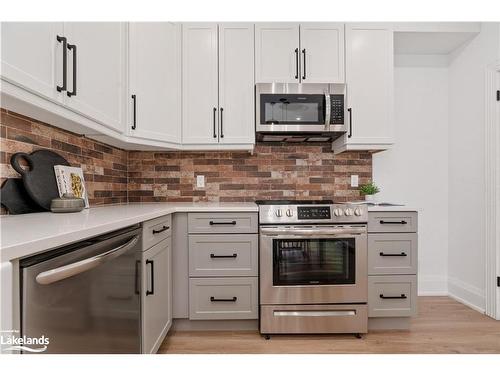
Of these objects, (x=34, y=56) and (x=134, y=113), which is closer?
(x=34, y=56)

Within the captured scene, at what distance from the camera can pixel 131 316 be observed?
1.36 m

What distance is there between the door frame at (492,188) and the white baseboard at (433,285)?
50 cm

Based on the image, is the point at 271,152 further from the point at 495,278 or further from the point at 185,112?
the point at 495,278

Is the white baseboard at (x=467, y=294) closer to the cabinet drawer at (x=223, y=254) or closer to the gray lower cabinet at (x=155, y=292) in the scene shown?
the cabinet drawer at (x=223, y=254)

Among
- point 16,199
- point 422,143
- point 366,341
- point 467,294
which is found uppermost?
point 422,143

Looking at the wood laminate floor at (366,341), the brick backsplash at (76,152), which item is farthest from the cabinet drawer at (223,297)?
the brick backsplash at (76,152)

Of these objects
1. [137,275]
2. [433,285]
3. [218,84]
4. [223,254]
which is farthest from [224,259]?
[433,285]

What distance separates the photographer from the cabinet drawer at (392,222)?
214 centimetres

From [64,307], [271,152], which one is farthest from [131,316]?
[271,152]

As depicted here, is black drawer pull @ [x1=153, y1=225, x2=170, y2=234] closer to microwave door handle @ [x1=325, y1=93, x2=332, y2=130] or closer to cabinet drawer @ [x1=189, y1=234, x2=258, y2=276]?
cabinet drawer @ [x1=189, y1=234, x2=258, y2=276]

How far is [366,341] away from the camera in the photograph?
2053 millimetres

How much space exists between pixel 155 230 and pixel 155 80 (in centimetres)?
119

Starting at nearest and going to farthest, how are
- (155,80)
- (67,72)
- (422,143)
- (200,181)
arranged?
1. (67,72)
2. (155,80)
3. (200,181)
4. (422,143)

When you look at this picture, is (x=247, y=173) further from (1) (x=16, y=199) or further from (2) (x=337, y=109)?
(1) (x=16, y=199)
